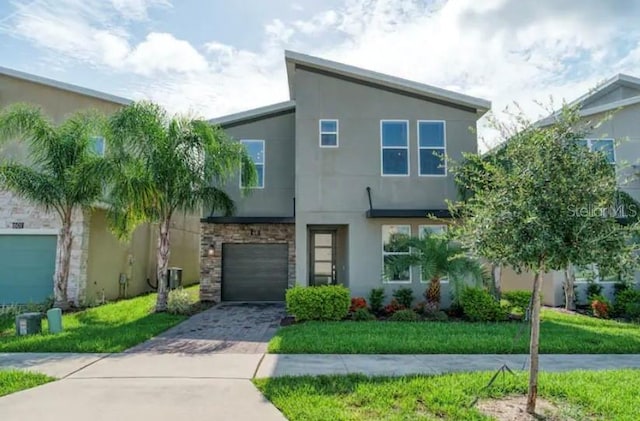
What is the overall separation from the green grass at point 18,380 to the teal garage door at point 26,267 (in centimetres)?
834

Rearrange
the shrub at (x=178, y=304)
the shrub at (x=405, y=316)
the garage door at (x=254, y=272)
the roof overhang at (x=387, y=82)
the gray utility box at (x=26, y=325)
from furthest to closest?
1. the garage door at (x=254, y=272)
2. the roof overhang at (x=387, y=82)
3. the shrub at (x=178, y=304)
4. the shrub at (x=405, y=316)
5. the gray utility box at (x=26, y=325)

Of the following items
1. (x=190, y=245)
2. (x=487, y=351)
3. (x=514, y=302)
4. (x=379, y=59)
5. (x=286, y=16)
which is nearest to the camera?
(x=487, y=351)

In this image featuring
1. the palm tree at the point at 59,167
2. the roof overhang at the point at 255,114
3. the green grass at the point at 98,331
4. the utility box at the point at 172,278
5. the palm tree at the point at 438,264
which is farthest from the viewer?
the utility box at the point at 172,278

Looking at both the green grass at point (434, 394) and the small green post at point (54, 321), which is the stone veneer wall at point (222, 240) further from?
the green grass at point (434, 394)

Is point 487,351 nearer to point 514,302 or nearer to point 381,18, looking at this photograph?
point 514,302

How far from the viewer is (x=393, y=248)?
1268 centimetres

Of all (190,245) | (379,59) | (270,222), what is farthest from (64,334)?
(190,245)

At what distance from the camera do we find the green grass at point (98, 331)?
7.82m

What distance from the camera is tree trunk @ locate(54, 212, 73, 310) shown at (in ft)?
40.4

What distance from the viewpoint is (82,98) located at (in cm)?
1525

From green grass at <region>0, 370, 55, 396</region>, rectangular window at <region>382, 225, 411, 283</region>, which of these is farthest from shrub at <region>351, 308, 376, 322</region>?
green grass at <region>0, 370, 55, 396</region>

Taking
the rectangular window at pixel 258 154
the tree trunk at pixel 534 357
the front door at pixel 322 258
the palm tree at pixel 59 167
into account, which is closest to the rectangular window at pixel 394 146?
the front door at pixel 322 258

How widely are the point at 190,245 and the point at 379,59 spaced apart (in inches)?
533

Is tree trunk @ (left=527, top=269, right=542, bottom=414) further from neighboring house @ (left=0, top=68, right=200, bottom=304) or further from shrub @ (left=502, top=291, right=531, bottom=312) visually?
neighboring house @ (left=0, top=68, right=200, bottom=304)
